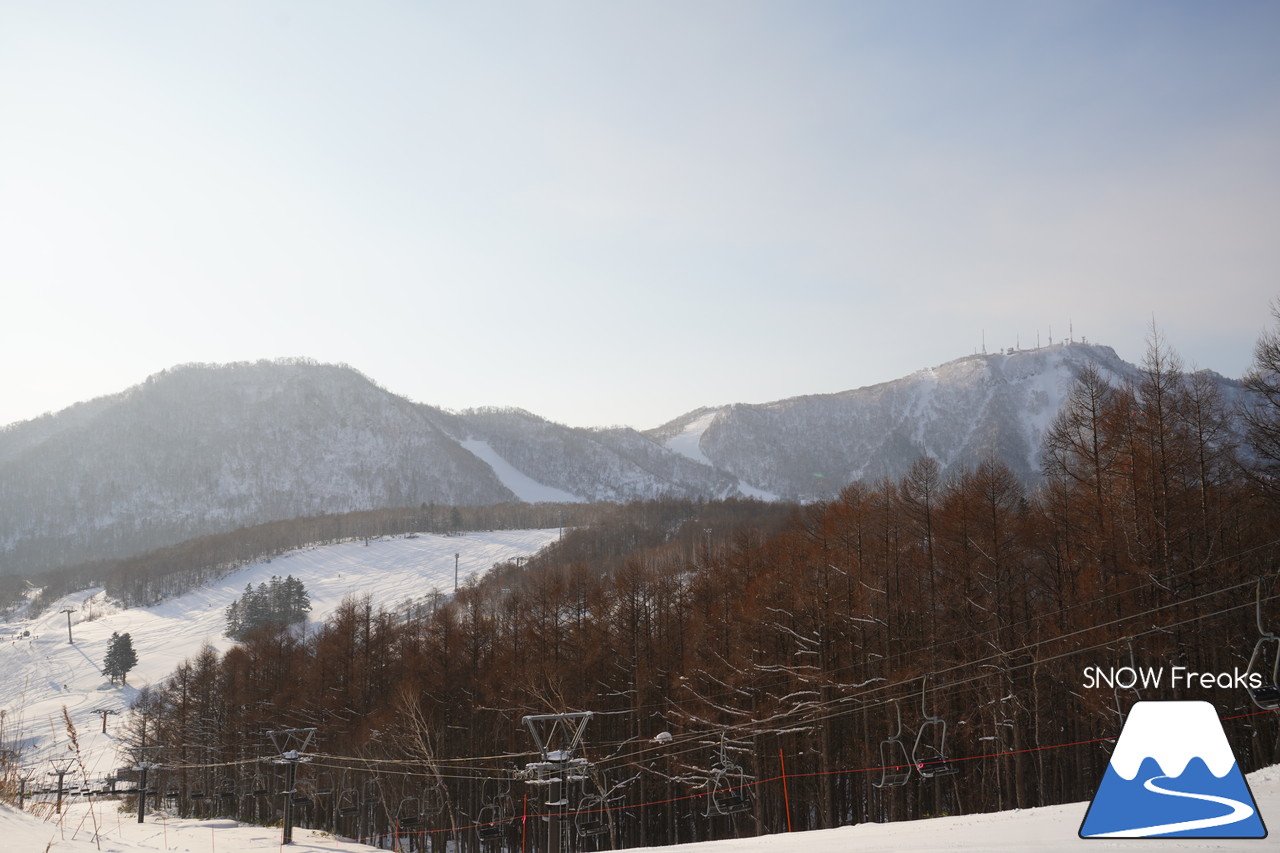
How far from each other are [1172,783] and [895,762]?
74.2ft

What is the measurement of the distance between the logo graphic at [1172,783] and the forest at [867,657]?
24.5 feet

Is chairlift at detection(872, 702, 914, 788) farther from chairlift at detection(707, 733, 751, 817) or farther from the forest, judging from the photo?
chairlift at detection(707, 733, 751, 817)

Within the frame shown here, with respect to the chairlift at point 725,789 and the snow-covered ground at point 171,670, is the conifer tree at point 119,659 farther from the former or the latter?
the chairlift at point 725,789

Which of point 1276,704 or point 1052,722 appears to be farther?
point 1052,722

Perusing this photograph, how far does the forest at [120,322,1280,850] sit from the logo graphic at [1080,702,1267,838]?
24.5 feet

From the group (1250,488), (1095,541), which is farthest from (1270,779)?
(1250,488)

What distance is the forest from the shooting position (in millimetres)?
26531

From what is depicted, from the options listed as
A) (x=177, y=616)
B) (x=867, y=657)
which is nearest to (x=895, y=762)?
(x=867, y=657)

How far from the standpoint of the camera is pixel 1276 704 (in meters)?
15.1

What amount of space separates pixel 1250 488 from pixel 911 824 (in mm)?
19481

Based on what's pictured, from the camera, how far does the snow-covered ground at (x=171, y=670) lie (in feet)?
36.2

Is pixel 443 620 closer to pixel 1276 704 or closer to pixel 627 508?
pixel 1276 704

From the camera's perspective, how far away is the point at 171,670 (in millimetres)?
107375

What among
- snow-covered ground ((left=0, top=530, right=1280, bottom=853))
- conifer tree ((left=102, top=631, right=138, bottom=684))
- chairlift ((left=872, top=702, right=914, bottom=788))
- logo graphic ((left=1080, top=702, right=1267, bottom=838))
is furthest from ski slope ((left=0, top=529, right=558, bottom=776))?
logo graphic ((left=1080, top=702, right=1267, bottom=838))
